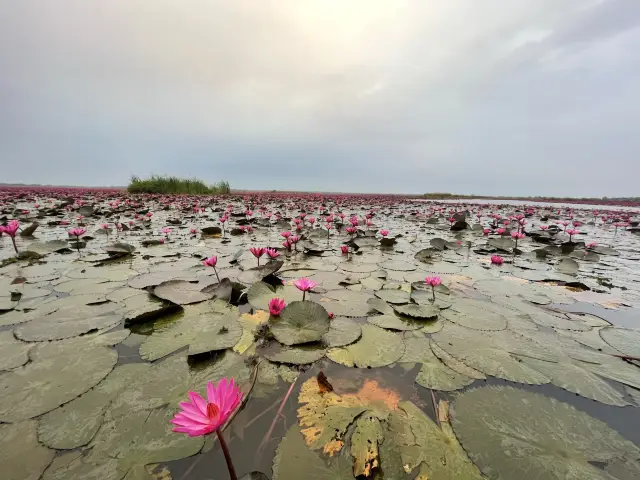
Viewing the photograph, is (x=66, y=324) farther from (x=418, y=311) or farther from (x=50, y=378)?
(x=418, y=311)

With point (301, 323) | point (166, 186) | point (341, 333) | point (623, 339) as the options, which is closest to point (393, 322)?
point (341, 333)

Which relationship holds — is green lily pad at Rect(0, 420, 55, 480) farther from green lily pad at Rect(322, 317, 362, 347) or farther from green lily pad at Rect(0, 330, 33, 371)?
green lily pad at Rect(322, 317, 362, 347)

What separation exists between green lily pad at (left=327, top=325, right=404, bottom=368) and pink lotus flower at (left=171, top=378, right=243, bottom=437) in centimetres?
102

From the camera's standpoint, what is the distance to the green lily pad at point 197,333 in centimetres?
183

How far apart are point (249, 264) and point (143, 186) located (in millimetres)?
20480

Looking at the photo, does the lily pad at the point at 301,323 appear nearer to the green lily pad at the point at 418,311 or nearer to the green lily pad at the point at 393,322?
the green lily pad at the point at 393,322

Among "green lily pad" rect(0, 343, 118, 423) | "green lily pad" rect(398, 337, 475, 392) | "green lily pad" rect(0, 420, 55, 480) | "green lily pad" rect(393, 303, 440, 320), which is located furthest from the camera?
"green lily pad" rect(393, 303, 440, 320)

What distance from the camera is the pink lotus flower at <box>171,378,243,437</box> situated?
2.82 feet

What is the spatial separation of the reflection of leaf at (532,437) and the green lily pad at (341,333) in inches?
31.4

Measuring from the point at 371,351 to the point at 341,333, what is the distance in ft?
0.99

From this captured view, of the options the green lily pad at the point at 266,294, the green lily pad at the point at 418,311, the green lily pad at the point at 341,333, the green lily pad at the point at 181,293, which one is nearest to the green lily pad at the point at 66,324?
the green lily pad at the point at 181,293

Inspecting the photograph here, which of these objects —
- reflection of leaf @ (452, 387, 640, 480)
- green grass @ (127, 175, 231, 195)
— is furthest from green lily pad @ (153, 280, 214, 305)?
green grass @ (127, 175, 231, 195)

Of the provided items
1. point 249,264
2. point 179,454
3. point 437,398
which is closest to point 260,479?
point 179,454

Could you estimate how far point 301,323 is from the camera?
2.14 m
